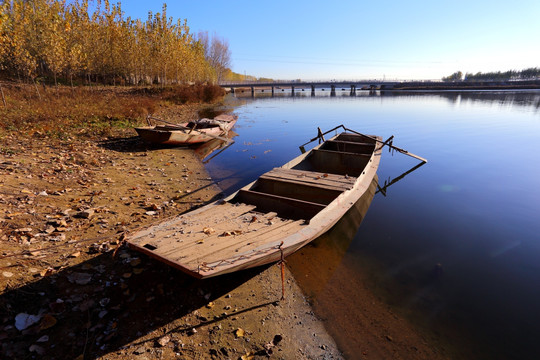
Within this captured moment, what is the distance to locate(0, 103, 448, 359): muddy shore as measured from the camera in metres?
4.08

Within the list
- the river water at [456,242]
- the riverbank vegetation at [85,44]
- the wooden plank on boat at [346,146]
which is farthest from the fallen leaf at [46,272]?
the riverbank vegetation at [85,44]

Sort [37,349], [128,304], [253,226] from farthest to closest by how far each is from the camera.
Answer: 1. [253,226]
2. [128,304]
3. [37,349]

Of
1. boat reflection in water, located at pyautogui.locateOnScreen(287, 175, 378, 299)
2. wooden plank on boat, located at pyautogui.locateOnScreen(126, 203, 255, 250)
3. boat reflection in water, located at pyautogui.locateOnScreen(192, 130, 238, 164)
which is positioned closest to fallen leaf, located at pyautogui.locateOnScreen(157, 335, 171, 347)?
wooden plank on boat, located at pyautogui.locateOnScreen(126, 203, 255, 250)

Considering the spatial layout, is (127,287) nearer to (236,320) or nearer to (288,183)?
(236,320)

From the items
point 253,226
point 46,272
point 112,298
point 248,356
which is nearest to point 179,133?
point 253,226

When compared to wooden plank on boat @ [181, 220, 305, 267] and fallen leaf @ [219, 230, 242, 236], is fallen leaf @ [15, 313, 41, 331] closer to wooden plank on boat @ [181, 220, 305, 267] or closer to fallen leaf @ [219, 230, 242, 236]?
wooden plank on boat @ [181, 220, 305, 267]

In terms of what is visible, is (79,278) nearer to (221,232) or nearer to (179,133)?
(221,232)

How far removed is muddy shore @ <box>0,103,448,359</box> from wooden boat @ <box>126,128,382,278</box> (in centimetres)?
90

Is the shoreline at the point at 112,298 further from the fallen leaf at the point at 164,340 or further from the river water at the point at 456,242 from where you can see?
the river water at the point at 456,242

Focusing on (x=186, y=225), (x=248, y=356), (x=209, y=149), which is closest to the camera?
(x=248, y=356)

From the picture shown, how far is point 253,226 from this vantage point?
614 cm

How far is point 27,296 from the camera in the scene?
439 centimetres

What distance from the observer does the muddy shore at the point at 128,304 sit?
13.4 ft

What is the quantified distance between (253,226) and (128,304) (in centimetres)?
274
